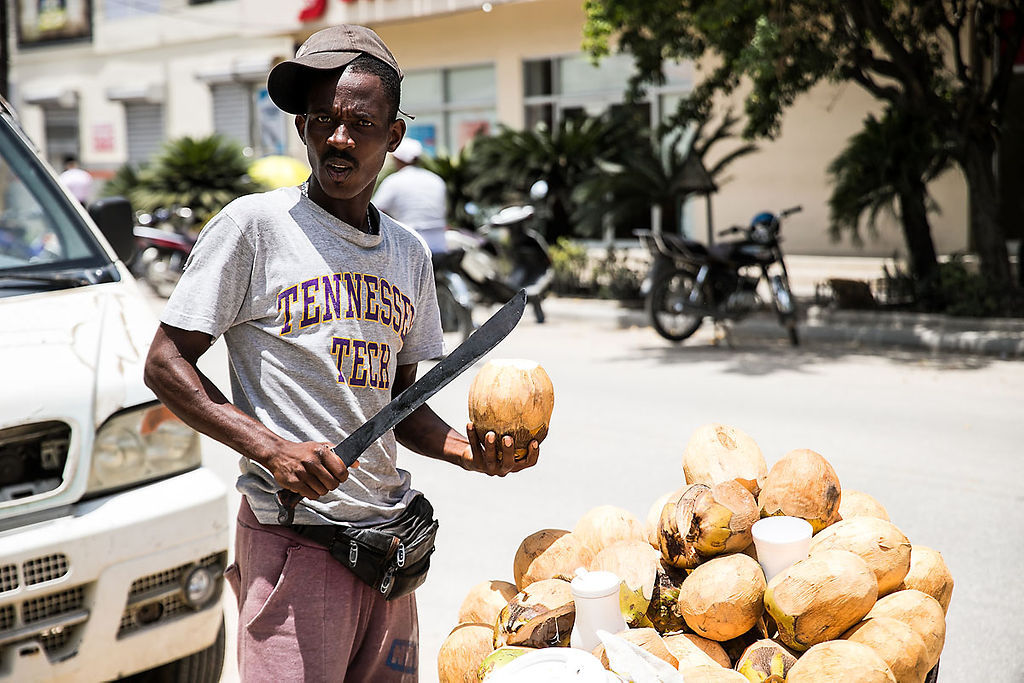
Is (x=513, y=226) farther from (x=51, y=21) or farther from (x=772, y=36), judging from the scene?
(x=51, y=21)

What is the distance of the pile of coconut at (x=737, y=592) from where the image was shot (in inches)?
78.5

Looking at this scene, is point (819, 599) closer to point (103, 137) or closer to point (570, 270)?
point (570, 270)

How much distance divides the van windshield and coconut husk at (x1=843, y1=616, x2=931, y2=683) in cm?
294

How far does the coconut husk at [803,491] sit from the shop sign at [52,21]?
30491 millimetres

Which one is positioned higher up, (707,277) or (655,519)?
(707,277)

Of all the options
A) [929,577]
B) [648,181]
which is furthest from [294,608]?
[648,181]

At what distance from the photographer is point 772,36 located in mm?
9414

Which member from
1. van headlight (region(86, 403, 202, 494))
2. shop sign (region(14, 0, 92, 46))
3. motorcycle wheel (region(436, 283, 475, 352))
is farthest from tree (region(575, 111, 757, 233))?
shop sign (region(14, 0, 92, 46))

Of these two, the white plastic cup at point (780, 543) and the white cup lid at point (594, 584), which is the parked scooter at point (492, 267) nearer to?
the white plastic cup at point (780, 543)

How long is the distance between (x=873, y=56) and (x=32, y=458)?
399 inches

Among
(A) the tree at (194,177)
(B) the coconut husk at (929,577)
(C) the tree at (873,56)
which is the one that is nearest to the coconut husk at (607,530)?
(B) the coconut husk at (929,577)

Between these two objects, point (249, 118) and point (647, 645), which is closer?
point (647, 645)

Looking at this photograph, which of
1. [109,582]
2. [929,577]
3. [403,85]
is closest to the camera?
[929,577]

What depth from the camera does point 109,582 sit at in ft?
9.84
